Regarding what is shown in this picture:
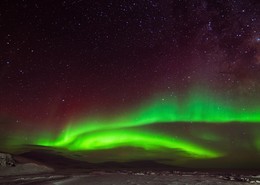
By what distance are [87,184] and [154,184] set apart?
5.10 metres

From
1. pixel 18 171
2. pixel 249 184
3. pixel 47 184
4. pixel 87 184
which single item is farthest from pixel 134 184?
pixel 18 171

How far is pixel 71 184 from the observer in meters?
23.3

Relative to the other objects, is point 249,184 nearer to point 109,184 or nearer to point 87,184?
point 109,184

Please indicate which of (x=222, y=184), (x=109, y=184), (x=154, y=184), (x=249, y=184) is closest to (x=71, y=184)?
(x=109, y=184)

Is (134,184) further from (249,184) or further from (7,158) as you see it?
(7,158)

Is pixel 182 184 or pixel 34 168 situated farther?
pixel 34 168

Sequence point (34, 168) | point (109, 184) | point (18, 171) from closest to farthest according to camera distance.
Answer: point (109, 184), point (18, 171), point (34, 168)

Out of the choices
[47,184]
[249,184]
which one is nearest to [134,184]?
[47,184]

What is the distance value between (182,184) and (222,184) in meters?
3.15

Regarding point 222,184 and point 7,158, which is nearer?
point 222,184

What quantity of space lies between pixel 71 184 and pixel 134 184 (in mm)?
4846

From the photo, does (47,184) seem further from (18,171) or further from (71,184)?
(18,171)

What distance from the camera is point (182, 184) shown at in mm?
23859

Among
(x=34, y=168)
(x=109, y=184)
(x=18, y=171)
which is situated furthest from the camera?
(x=34, y=168)
